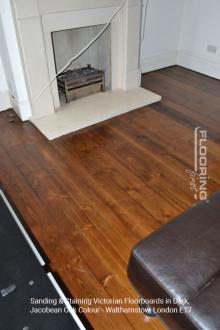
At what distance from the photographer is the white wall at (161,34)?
10.3 feet

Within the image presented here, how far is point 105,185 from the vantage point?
70.8 inches

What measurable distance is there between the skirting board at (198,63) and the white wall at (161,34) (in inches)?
4.3

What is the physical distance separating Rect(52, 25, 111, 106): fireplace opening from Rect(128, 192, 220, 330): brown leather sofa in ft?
6.69

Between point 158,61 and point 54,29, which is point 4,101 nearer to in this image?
point 54,29

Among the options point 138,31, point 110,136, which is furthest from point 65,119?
point 138,31

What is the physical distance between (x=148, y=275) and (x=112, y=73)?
2.41 meters

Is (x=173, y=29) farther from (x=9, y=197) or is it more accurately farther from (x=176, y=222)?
(x=176, y=222)

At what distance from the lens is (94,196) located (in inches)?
67.5

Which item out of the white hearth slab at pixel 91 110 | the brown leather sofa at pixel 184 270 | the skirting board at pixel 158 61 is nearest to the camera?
the brown leather sofa at pixel 184 270

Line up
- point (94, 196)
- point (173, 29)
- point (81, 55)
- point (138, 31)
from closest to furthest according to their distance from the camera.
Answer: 1. point (94, 196)
2. point (138, 31)
3. point (81, 55)
4. point (173, 29)

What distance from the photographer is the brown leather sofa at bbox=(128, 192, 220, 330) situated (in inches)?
30.9
